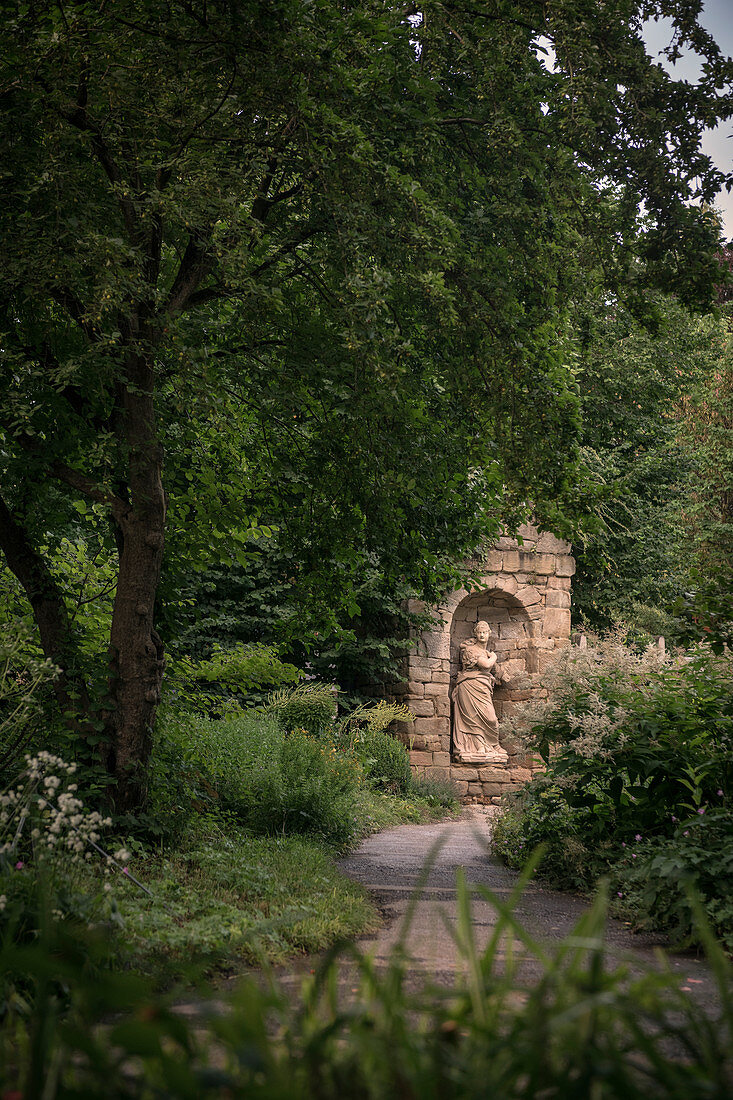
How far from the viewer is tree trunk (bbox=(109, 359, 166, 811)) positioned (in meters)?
5.29

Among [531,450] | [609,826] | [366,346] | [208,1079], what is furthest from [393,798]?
[208,1079]

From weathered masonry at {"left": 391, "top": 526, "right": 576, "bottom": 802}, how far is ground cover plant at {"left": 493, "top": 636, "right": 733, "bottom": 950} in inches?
264

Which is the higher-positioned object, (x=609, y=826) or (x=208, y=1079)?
(x=208, y=1079)

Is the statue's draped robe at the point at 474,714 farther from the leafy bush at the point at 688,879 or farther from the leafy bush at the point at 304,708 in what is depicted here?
the leafy bush at the point at 688,879

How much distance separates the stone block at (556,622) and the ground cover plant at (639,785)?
780cm

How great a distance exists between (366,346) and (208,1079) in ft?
12.3

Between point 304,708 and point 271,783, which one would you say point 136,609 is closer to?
point 271,783

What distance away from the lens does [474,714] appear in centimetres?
1399

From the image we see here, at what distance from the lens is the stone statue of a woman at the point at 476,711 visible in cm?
1395

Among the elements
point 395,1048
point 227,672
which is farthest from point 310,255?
point 395,1048

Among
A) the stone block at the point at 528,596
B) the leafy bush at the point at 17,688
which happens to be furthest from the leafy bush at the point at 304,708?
the leafy bush at the point at 17,688

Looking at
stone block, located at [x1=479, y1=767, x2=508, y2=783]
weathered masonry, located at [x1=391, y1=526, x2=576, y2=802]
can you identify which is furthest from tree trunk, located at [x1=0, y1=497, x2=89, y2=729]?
stone block, located at [x1=479, y1=767, x2=508, y2=783]

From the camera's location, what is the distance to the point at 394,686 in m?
13.7

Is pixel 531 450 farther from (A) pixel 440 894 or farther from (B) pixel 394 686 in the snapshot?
(B) pixel 394 686
